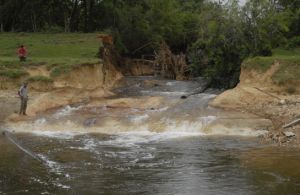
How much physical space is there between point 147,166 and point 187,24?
31457 millimetres

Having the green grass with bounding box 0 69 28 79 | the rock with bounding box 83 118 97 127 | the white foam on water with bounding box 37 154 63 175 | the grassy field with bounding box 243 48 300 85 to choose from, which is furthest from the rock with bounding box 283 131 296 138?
the green grass with bounding box 0 69 28 79

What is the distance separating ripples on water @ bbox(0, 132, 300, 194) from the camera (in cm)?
1220

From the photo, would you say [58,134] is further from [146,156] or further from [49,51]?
[49,51]

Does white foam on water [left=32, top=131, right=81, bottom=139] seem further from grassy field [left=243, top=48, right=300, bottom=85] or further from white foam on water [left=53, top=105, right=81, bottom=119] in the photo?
grassy field [left=243, top=48, right=300, bottom=85]

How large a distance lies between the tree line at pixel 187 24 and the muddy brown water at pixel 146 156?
495 cm

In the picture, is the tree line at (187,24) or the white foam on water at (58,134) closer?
the white foam on water at (58,134)

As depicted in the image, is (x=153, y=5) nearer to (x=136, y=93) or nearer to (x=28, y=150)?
(x=136, y=93)

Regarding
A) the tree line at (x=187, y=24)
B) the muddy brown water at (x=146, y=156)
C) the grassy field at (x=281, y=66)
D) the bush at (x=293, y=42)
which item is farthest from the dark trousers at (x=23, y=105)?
the bush at (x=293, y=42)

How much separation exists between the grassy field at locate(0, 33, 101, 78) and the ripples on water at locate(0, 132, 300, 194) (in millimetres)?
8383

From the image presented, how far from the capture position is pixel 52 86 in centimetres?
2575

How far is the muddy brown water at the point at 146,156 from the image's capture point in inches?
487

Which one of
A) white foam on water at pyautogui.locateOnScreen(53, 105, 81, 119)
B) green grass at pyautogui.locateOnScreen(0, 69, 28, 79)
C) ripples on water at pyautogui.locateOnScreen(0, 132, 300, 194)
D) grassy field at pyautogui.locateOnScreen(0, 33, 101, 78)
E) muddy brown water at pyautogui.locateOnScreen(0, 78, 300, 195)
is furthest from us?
grassy field at pyautogui.locateOnScreen(0, 33, 101, 78)

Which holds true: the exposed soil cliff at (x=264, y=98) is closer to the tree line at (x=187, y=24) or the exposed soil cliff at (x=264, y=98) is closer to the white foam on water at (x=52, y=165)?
the tree line at (x=187, y=24)

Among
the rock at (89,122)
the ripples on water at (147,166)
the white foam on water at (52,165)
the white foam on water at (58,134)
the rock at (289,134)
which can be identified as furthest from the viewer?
the rock at (89,122)
